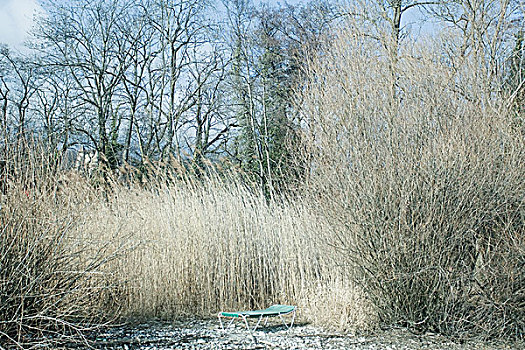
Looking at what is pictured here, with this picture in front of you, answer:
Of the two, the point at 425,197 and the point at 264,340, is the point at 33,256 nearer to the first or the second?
the point at 264,340

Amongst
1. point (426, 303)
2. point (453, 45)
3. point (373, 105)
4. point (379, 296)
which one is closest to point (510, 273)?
point (426, 303)

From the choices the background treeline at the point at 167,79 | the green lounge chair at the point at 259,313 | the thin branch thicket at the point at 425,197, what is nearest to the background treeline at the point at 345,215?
the thin branch thicket at the point at 425,197

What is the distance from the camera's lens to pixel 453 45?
561 cm

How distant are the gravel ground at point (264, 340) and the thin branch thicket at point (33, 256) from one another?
53 cm

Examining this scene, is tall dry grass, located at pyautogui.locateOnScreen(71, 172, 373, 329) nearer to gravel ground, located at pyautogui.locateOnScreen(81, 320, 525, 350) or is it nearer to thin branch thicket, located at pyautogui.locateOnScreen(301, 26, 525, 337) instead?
gravel ground, located at pyautogui.locateOnScreen(81, 320, 525, 350)

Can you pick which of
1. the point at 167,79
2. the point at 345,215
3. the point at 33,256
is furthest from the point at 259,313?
the point at 167,79

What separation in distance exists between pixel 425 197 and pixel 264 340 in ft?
6.41

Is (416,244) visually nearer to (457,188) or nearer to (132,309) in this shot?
(457,188)

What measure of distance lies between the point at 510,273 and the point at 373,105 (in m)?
1.92

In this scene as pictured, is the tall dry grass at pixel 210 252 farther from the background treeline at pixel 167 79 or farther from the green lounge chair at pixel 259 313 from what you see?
the background treeline at pixel 167 79

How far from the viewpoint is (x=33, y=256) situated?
373cm

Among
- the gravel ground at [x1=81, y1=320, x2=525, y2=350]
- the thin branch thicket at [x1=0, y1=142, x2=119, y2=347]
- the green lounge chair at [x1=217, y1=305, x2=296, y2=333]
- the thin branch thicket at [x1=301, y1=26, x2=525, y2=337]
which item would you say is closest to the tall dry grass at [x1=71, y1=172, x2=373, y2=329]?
the green lounge chair at [x1=217, y1=305, x2=296, y2=333]

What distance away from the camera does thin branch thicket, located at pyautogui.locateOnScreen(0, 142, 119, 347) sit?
3625 millimetres

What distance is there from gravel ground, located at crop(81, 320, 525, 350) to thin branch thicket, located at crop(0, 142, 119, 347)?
534 mm
